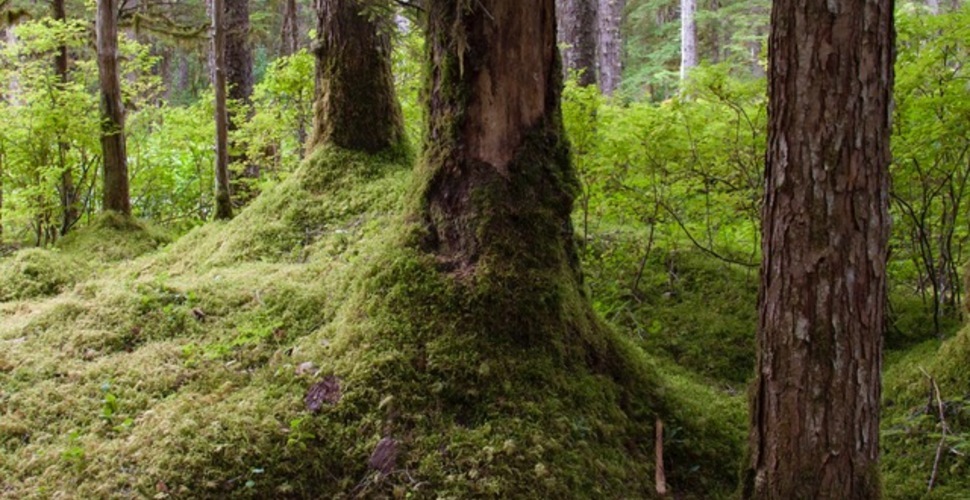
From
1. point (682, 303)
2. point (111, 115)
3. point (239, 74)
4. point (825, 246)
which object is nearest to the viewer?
point (825, 246)

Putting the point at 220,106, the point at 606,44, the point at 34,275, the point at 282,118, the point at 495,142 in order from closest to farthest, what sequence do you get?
the point at 495,142 → the point at 34,275 → the point at 220,106 → the point at 282,118 → the point at 606,44

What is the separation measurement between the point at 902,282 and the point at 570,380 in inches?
165

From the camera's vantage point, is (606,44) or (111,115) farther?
(606,44)

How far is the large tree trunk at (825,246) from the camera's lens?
9.02 feet

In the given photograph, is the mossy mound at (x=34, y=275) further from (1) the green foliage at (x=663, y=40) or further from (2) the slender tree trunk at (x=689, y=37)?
(1) the green foliage at (x=663, y=40)

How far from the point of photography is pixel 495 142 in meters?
3.88

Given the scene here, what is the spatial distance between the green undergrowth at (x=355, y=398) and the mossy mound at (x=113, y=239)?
3051 millimetres

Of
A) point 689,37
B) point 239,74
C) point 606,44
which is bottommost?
point 239,74

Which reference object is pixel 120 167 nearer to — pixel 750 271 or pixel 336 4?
pixel 336 4

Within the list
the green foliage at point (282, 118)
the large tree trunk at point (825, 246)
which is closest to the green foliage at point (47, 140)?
the green foliage at point (282, 118)

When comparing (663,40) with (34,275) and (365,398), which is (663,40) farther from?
(365,398)

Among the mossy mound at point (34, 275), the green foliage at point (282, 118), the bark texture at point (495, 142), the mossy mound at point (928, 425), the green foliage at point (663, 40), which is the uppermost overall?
the green foliage at point (663, 40)

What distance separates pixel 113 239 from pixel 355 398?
228 inches

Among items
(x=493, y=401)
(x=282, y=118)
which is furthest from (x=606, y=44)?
(x=493, y=401)
